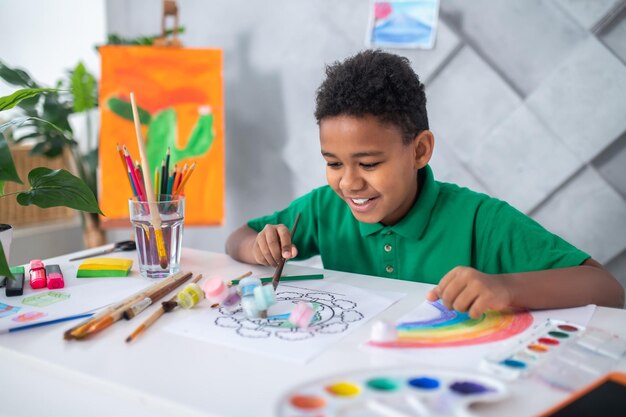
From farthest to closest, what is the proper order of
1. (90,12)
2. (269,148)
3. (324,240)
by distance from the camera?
(90,12), (269,148), (324,240)

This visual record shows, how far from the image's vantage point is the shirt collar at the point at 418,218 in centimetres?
87

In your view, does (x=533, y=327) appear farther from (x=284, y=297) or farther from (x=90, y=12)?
(x=90, y=12)

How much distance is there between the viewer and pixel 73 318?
0.62 m

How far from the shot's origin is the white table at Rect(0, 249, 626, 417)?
1.43 ft

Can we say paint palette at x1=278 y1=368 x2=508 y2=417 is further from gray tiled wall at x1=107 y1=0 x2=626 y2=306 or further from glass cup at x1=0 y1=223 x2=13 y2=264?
gray tiled wall at x1=107 y1=0 x2=626 y2=306

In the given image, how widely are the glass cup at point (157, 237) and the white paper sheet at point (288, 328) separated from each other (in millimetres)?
145

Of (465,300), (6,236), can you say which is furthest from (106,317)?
(465,300)

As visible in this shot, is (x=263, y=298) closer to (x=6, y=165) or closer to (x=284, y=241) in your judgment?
(x=284, y=241)

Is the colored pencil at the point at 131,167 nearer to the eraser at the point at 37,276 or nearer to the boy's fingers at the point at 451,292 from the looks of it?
the eraser at the point at 37,276

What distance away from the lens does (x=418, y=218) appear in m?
0.87

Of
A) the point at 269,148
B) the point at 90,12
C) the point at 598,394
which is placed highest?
the point at 90,12

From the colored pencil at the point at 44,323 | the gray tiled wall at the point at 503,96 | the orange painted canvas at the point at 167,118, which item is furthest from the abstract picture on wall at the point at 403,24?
the colored pencil at the point at 44,323

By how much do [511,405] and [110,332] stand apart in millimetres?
369

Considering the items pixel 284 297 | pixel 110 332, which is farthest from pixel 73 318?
pixel 284 297
